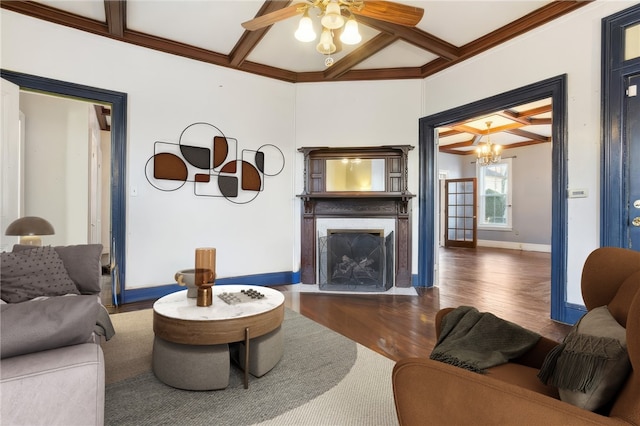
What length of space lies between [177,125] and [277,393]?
3.11 metres

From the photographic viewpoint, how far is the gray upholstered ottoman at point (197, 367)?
175 cm

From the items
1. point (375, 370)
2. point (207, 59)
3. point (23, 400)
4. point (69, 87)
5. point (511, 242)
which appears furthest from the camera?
point (511, 242)

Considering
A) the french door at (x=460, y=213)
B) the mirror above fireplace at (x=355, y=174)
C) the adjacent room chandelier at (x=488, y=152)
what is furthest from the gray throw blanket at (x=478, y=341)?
the french door at (x=460, y=213)

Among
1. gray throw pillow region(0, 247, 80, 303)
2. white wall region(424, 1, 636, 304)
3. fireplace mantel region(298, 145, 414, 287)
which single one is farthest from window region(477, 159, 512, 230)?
gray throw pillow region(0, 247, 80, 303)

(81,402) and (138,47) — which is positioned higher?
(138,47)

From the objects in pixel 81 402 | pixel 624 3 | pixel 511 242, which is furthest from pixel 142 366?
pixel 511 242

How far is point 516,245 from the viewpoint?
8312mm

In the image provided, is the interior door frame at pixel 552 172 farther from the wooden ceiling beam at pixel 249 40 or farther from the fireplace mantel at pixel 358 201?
the wooden ceiling beam at pixel 249 40

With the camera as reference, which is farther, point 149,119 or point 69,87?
point 149,119

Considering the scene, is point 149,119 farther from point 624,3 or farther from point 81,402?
point 624,3

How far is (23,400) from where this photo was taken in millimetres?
819

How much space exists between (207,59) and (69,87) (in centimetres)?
143

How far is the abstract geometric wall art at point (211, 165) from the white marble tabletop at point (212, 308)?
73.7 inches

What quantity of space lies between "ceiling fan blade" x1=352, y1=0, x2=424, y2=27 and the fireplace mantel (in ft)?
6.42
